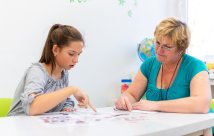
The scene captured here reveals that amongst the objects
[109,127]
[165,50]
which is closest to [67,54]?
[165,50]

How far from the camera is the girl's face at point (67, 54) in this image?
155 cm

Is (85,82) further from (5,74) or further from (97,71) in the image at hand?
(5,74)

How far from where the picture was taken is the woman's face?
1.70 m

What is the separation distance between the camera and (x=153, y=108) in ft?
4.79

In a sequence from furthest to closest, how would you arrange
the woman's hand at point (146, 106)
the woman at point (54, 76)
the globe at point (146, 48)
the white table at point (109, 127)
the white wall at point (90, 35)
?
the globe at point (146, 48), the white wall at point (90, 35), the woman's hand at point (146, 106), the woman at point (54, 76), the white table at point (109, 127)

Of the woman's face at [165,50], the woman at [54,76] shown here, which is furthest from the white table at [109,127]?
the woman's face at [165,50]

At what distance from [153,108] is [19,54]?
3.63 feet

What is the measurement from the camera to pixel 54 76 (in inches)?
60.8

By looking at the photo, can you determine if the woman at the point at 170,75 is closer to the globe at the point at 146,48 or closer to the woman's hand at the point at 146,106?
the woman's hand at the point at 146,106

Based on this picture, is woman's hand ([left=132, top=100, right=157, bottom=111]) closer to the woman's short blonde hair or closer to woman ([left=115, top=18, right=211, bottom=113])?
woman ([left=115, top=18, right=211, bottom=113])

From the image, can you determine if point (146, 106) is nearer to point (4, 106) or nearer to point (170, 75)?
point (170, 75)

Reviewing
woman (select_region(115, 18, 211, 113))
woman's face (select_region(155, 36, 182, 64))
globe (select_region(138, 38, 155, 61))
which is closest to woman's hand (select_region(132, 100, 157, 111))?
woman (select_region(115, 18, 211, 113))

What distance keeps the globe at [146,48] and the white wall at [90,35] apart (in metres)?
0.06

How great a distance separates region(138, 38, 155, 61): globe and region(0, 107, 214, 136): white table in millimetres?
1788
